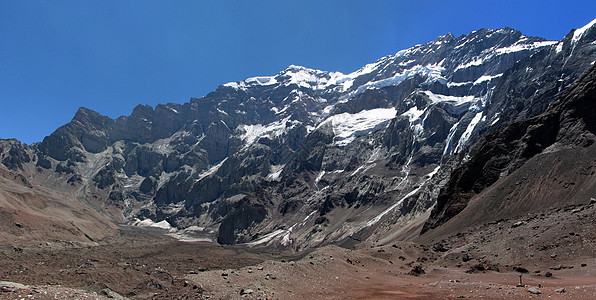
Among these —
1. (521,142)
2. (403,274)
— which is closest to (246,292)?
(403,274)

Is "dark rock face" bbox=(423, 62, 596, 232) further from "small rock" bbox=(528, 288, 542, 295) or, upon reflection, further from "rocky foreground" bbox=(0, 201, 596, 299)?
"small rock" bbox=(528, 288, 542, 295)

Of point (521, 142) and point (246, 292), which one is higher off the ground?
point (521, 142)

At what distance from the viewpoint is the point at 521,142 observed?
10525cm

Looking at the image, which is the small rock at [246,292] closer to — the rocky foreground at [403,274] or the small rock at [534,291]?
the rocky foreground at [403,274]

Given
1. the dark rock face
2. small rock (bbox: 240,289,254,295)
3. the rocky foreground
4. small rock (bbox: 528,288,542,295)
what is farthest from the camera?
the dark rock face

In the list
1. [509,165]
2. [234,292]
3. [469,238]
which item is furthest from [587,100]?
[234,292]

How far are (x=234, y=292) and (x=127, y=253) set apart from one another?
4339 inches

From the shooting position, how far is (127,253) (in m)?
124

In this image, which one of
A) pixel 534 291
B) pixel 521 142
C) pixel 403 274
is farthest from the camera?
pixel 521 142

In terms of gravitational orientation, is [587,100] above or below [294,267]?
above

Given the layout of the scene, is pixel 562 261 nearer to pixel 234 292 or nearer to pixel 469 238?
pixel 469 238

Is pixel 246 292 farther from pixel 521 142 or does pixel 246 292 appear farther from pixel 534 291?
pixel 521 142

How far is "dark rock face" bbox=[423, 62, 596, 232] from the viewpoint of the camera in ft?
315

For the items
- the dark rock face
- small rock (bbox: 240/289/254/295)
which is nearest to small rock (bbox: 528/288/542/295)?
small rock (bbox: 240/289/254/295)
